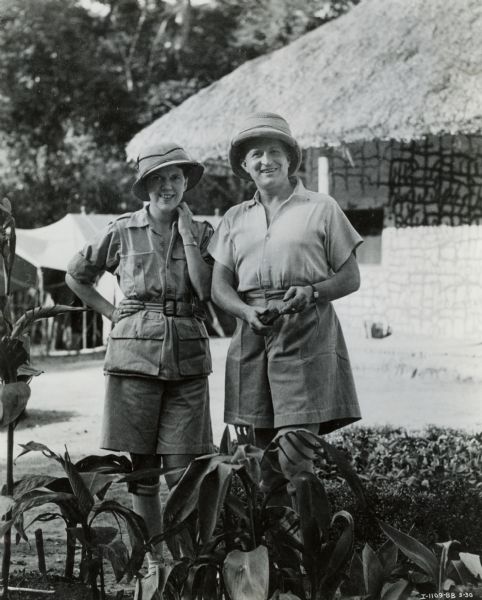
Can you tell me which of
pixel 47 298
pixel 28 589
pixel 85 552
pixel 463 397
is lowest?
pixel 28 589

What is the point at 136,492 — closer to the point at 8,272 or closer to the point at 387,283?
the point at 8,272

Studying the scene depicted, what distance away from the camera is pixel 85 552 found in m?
2.78

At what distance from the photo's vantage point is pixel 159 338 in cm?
300

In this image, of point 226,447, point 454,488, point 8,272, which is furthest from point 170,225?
point 454,488

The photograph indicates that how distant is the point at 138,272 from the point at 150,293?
0.09m

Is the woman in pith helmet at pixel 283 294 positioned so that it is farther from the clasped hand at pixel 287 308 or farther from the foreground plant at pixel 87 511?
the foreground plant at pixel 87 511

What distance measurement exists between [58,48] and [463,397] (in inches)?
123

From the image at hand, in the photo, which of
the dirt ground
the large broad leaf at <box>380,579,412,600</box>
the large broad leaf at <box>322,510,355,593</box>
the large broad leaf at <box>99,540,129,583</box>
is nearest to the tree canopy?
the dirt ground

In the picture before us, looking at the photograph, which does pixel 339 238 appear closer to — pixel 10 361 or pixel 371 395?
pixel 10 361

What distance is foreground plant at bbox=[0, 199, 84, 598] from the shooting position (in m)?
2.87

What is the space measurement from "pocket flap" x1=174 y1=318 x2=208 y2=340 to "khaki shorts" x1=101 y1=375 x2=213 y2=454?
0.16 metres

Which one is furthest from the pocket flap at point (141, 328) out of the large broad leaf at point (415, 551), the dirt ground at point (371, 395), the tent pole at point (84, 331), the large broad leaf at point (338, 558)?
the tent pole at point (84, 331)

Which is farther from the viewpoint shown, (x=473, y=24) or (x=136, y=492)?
(x=473, y=24)

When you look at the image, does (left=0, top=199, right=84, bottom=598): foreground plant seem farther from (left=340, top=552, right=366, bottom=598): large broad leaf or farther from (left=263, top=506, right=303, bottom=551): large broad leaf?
(left=340, top=552, right=366, bottom=598): large broad leaf
